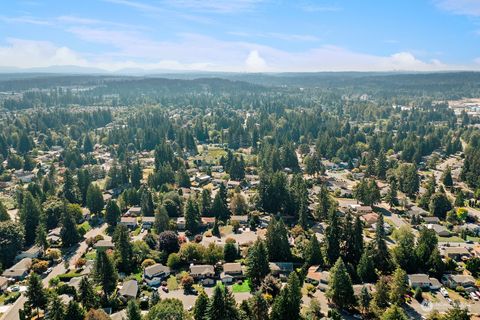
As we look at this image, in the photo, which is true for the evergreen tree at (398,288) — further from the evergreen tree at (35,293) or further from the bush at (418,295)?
the evergreen tree at (35,293)

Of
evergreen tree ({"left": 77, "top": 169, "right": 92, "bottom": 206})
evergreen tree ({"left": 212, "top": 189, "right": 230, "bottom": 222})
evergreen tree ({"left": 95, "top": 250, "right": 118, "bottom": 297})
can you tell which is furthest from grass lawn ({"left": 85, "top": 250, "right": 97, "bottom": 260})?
evergreen tree ({"left": 77, "top": 169, "right": 92, "bottom": 206})

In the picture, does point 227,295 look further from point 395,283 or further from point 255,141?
point 255,141

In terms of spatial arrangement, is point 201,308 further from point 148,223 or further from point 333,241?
point 148,223

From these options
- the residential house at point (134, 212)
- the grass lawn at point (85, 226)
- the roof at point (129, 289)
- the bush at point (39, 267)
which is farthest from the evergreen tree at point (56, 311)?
the residential house at point (134, 212)

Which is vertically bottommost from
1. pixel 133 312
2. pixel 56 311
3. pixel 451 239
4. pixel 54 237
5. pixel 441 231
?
pixel 451 239

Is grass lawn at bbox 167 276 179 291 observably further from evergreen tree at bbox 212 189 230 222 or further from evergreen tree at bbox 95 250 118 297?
evergreen tree at bbox 212 189 230 222

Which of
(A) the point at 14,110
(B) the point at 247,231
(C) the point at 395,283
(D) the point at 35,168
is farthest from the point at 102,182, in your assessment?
(A) the point at 14,110

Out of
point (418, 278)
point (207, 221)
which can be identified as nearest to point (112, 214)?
point (207, 221)
